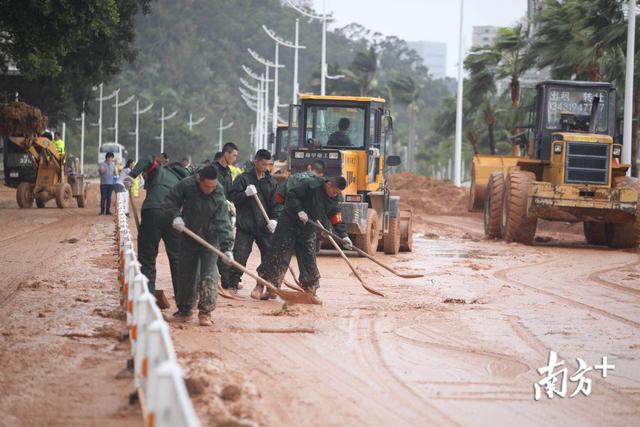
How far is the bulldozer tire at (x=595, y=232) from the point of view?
26922 millimetres

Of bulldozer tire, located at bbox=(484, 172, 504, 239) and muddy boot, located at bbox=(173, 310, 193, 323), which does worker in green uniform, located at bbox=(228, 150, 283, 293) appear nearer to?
muddy boot, located at bbox=(173, 310, 193, 323)

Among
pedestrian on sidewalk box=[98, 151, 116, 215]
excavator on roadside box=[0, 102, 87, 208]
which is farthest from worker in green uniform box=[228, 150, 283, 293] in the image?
excavator on roadside box=[0, 102, 87, 208]

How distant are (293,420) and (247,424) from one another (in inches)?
29.7

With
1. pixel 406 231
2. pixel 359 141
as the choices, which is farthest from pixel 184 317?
pixel 406 231

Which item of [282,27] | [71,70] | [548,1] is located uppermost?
[282,27]

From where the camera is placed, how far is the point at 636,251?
25.0 metres

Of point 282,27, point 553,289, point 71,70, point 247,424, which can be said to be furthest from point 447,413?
point 282,27

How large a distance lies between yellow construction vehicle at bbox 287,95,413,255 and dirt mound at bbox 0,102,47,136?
13368 mm

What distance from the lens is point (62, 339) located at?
10555mm

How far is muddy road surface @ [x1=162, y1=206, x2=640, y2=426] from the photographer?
7.95 m

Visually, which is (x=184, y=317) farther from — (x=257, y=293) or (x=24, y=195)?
(x=24, y=195)

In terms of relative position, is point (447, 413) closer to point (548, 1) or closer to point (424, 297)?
point (424, 297)

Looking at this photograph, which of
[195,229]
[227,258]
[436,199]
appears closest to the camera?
[227,258]

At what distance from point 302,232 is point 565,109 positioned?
501 inches
